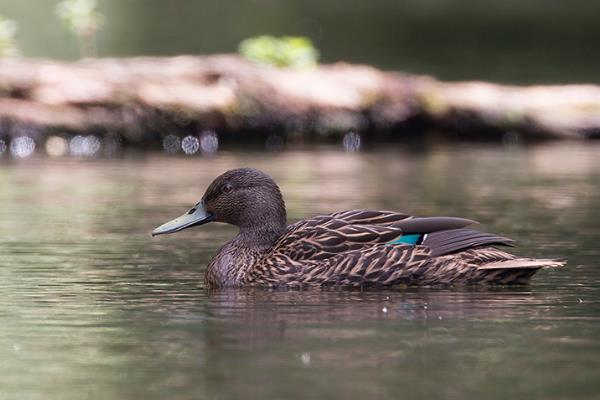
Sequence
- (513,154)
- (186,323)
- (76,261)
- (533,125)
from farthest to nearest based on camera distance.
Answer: (533,125)
(513,154)
(76,261)
(186,323)

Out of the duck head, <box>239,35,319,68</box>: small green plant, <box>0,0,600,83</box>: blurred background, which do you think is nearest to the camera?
the duck head

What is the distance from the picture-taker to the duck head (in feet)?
34.7

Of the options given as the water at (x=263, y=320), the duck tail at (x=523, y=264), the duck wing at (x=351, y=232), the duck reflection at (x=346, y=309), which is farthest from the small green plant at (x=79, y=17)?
the duck tail at (x=523, y=264)

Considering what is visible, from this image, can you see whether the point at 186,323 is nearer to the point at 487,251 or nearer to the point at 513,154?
the point at 487,251

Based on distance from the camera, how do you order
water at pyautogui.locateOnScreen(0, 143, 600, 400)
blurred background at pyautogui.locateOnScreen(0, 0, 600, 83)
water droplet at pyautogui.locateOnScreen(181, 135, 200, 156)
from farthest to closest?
blurred background at pyautogui.locateOnScreen(0, 0, 600, 83), water droplet at pyautogui.locateOnScreen(181, 135, 200, 156), water at pyautogui.locateOnScreen(0, 143, 600, 400)

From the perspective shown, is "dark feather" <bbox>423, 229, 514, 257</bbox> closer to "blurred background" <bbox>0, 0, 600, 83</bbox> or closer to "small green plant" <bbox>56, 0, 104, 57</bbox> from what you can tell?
"small green plant" <bbox>56, 0, 104, 57</bbox>

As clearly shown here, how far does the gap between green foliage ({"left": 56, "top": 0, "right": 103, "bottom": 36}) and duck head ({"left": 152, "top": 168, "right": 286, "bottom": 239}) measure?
61.7 ft

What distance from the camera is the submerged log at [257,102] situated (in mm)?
25359

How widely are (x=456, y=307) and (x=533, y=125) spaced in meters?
19.6

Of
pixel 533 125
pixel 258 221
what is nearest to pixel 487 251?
pixel 258 221

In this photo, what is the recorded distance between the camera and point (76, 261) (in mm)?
11547

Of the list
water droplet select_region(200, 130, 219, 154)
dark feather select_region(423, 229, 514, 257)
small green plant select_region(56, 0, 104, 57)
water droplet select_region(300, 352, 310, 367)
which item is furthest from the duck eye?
small green plant select_region(56, 0, 104, 57)

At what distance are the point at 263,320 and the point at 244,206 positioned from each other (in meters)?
2.17

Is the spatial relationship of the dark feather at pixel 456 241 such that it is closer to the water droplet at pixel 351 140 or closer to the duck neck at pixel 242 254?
the duck neck at pixel 242 254
